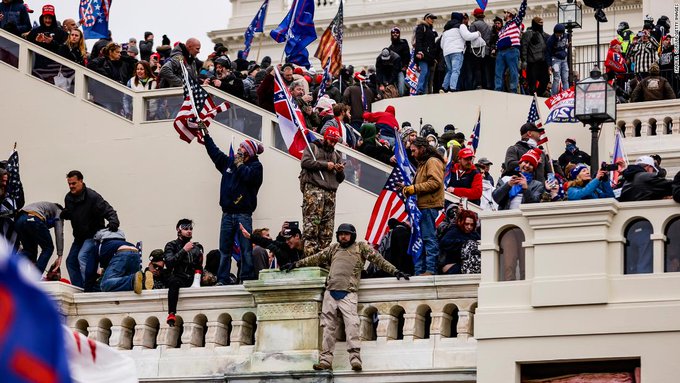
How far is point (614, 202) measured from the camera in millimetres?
12883

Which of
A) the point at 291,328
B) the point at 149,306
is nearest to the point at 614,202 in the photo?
the point at 291,328

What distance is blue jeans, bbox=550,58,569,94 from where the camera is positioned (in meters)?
26.6

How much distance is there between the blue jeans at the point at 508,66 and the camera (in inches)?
1016

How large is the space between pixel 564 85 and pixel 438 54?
2430 mm

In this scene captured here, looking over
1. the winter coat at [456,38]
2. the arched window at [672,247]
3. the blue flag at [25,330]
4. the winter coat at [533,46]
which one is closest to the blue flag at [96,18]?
the winter coat at [456,38]

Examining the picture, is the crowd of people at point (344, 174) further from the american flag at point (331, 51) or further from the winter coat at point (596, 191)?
the american flag at point (331, 51)

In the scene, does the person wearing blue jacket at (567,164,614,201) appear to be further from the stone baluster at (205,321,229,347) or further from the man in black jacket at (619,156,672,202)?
the stone baluster at (205,321,229,347)

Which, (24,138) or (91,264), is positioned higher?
(24,138)

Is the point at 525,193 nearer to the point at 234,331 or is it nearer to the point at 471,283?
the point at 471,283

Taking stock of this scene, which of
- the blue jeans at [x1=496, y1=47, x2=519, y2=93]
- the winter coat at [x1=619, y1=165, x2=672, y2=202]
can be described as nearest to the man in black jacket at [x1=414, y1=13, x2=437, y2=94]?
the blue jeans at [x1=496, y1=47, x2=519, y2=93]

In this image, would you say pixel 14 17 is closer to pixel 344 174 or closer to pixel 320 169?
pixel 344 174

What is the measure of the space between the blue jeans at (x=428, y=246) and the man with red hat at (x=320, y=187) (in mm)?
1302

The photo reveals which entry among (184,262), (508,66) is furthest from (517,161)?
(508,66)

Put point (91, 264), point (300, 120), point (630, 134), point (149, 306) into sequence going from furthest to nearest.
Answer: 1. point (630, 134)
2. point (300, 120)
3. point (91, 264)
4. point (149, 306)
